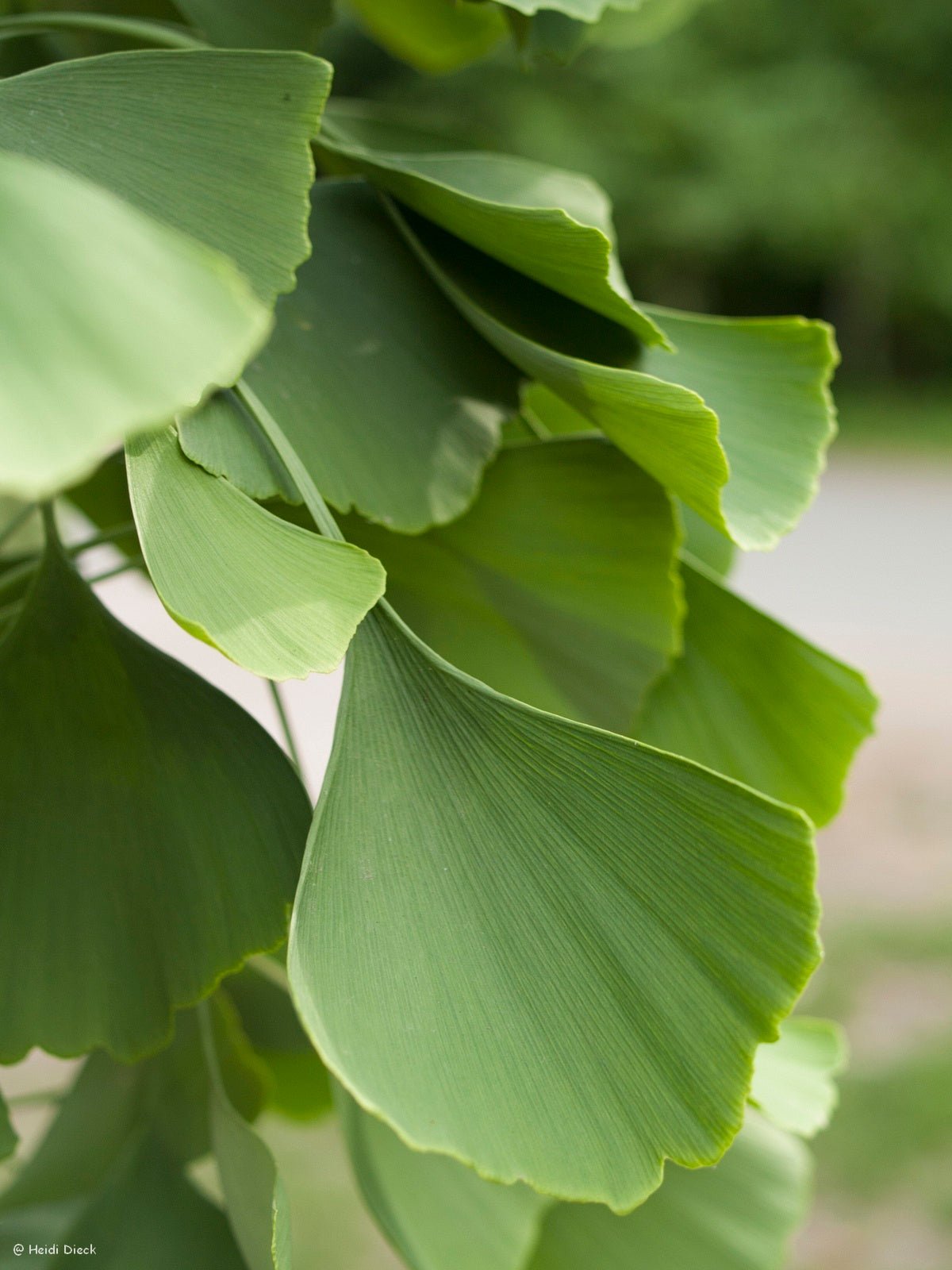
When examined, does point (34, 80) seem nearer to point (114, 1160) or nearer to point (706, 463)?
point (706, 463)

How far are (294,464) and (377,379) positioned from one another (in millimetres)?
79

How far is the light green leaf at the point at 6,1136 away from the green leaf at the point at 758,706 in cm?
28

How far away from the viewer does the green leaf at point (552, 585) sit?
48 centimetres

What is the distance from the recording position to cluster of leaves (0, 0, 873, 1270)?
0.30 metres

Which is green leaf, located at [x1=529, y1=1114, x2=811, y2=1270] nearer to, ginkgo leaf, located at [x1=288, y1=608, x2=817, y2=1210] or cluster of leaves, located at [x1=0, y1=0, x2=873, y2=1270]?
cluster of leaves, located at [x1=0, y1=0, x2=873, y2=1270]

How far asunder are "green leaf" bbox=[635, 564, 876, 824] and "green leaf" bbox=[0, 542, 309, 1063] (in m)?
0.20

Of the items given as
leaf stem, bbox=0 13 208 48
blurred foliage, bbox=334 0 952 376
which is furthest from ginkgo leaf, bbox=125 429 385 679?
blurred foliage, bbox=334 0 952 376

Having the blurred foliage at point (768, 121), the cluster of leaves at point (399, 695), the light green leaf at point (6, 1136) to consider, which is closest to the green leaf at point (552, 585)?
the cluster of leaves at point (399, 695)

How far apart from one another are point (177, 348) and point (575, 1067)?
0.67ft

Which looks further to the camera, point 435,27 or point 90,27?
point 435,27

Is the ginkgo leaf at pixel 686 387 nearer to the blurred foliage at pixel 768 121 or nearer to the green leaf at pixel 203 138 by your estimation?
the green leaf at pixel 203 138

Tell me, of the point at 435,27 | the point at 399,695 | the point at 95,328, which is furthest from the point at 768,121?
the point at 95,328

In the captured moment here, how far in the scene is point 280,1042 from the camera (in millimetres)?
619

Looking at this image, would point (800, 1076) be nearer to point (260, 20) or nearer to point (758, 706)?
point (758, 706)
